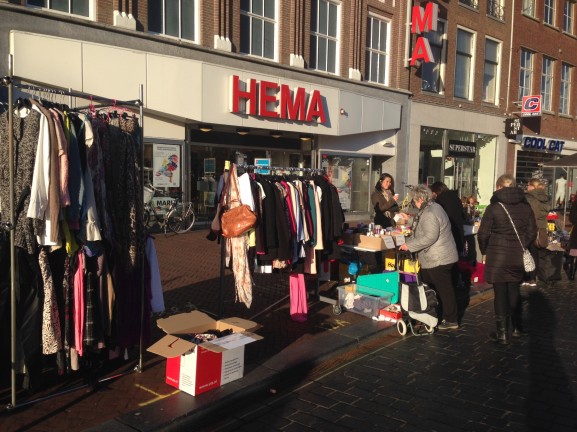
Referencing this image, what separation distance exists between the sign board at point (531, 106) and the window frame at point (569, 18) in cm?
663

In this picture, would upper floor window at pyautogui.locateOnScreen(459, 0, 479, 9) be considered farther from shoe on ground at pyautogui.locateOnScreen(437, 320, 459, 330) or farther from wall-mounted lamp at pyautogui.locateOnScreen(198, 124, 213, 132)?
shoe on ground at pyautogui.locateOnScreen(437, 320, 459, 330)

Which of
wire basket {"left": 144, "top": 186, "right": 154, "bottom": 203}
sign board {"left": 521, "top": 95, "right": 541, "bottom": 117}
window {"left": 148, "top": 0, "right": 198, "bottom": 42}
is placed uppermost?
window {"left": 148, "top": 0, "right": 198, "bottom": 42}

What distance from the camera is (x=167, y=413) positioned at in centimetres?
394

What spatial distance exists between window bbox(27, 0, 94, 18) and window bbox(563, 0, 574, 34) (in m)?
24.5

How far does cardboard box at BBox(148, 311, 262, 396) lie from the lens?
167 inches

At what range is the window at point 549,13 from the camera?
25316 millimetres

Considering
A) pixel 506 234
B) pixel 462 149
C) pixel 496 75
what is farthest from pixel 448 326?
pixel 496 75

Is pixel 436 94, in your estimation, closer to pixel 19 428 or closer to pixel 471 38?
pixel 471 38

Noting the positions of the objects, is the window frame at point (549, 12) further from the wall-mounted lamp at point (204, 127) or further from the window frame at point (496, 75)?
the wall-mounted lamp at point (204, 127)

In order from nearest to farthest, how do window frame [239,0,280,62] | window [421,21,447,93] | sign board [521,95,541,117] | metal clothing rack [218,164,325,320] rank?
metal clothing rack [218,164,325,320]
window frame [239,0,280,62]
window [421,21,447,93]
sign board [521,95,541,117]

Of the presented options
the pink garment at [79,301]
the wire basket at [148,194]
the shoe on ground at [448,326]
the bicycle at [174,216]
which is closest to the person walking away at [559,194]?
the bicycle at [174,216]

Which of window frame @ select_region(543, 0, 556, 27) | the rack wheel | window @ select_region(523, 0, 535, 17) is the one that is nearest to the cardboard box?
the rack wheel

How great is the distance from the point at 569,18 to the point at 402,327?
2733 centimetres

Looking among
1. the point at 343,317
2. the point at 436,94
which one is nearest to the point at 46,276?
the point at 343,317
